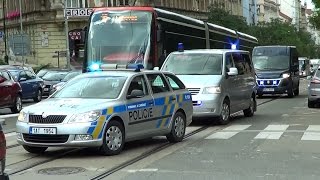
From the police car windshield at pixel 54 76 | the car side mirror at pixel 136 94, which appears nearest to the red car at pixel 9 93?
the car side mirror at pixel 136 94

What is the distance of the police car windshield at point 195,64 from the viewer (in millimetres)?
15523

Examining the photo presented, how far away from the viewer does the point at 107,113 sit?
984 cm

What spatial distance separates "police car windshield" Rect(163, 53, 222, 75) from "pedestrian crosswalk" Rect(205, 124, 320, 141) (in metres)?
1.71

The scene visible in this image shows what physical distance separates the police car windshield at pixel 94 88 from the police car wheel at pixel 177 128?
1.58 meters

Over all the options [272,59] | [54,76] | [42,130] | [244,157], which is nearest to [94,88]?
[42,130]

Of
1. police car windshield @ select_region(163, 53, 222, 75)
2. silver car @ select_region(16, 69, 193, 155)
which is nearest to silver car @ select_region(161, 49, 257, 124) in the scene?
police car windshield @ select_region(163, 53, 222, 75)

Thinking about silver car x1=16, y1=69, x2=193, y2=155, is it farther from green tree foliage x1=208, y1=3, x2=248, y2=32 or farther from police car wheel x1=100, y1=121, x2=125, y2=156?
green tree foliage x1=208, y1=3, x2=248, y2=32

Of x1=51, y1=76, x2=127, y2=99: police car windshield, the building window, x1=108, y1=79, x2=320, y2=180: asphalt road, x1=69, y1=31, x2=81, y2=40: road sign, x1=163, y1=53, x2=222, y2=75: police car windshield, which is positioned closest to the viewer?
x1=108, y1=79, x2=320, y2=180: asphalt road

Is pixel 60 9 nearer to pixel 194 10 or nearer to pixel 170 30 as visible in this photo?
pixel 194 10

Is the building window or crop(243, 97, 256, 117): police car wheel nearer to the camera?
crop(243, 97, 256, 117): police car wheel

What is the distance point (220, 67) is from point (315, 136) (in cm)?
393

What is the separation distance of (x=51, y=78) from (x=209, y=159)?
2399 cm

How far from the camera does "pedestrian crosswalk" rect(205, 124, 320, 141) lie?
12.3m

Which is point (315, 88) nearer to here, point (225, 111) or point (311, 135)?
point (225, 111)
